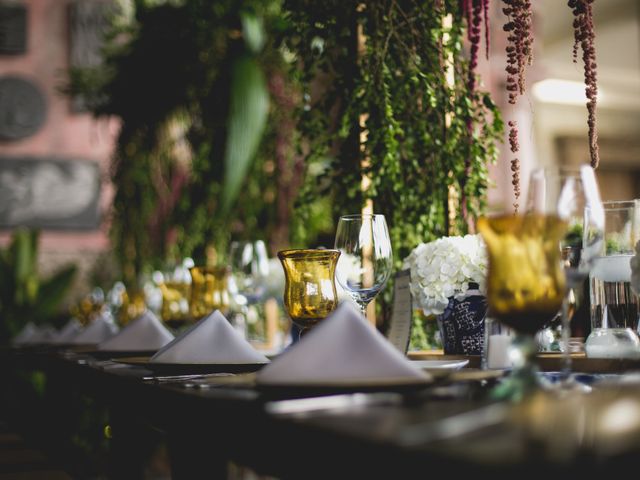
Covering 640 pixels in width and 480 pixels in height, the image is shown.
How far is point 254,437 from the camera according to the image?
26.4 inches

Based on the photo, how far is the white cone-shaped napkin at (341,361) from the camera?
2.52 feet

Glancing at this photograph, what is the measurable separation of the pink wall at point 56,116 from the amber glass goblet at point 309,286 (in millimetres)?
4891

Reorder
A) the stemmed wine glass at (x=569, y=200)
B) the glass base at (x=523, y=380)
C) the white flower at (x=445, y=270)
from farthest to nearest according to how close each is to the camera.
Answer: the white flower at (x=445, y=270)
the stemmed wine glass at (x=569, y=200)
the glass base at (x=523, y=380)

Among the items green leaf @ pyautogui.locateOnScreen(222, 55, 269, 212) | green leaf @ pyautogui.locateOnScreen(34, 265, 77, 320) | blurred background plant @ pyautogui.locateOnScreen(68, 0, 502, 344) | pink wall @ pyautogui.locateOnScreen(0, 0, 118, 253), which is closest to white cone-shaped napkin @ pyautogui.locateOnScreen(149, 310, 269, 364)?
blurred background plant @ pyautogui.locateOnScreen(68, 0, 502, 344)

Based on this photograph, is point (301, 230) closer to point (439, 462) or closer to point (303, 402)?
point (303, 402)

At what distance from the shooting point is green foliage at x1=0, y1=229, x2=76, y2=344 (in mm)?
5164

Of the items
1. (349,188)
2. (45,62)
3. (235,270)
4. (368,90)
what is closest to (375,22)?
(368,90)

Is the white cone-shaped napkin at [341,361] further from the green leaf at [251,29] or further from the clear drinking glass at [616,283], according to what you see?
the green leaf at [251,29]

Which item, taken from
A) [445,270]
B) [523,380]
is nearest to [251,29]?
[445,270]

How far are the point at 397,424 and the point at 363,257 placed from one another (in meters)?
0.68

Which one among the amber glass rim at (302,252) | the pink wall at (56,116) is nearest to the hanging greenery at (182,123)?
the amber glass rim at (302,252)

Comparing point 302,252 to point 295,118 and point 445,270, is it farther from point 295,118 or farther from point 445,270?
point 295,118

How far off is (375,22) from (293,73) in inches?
10.0

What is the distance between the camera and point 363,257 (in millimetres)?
1228
